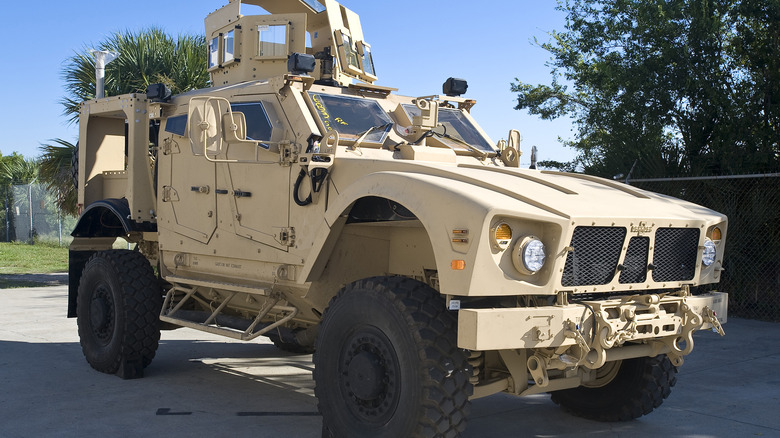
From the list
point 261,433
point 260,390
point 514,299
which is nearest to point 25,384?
point 260,390

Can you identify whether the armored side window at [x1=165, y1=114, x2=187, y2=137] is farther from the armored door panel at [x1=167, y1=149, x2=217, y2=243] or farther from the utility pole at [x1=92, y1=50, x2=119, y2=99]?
the utility pole at [x1=92, y1=50, x2=119, y2=99]

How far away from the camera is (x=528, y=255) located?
3.99m

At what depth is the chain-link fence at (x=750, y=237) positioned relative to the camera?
962 cm

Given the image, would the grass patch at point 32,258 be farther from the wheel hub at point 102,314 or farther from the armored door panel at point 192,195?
the armored door panel at point 192,195

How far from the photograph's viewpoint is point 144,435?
5090 millimetres

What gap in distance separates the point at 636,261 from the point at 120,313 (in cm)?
437

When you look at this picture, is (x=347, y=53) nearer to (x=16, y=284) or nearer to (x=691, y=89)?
(x=691, y=89)

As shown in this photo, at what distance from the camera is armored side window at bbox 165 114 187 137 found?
6633mm

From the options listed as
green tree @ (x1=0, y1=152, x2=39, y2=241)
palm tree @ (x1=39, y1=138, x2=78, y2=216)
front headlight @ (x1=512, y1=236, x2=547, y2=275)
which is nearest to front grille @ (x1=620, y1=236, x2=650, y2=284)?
front headlight @ (x1=512, y1=236, x2=547, y2=275)

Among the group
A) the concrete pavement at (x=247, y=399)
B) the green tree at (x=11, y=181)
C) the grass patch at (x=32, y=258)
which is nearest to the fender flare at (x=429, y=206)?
the concrete pavement at (x=247, y=399)

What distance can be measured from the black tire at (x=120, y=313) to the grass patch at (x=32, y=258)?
11.9 meters

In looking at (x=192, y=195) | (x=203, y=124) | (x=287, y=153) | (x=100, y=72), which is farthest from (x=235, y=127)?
(x=100, y=72)

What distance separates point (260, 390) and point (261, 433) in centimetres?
136

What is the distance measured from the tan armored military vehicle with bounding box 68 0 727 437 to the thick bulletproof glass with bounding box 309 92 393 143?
0.02 m
